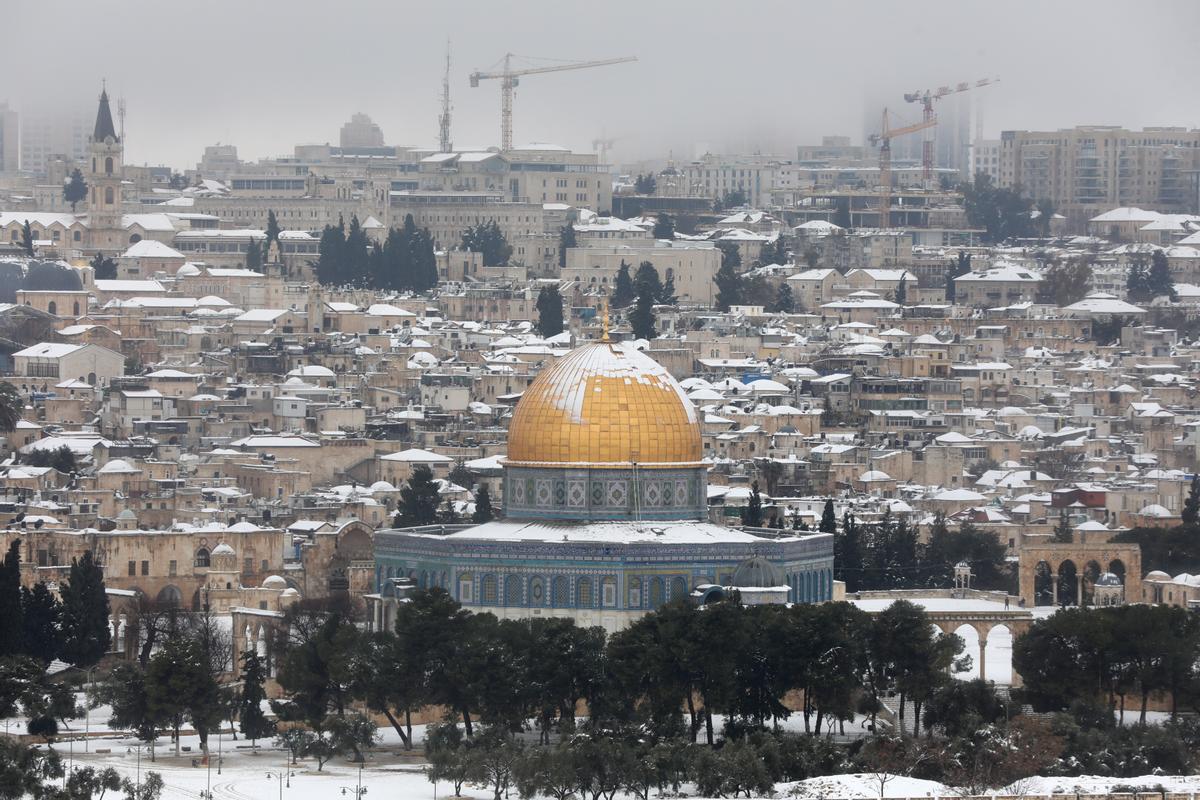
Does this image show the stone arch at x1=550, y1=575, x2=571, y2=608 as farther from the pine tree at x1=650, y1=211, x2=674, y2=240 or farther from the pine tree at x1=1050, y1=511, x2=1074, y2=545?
the pine tree at x1=650, y1=211, x2=674, y2=240

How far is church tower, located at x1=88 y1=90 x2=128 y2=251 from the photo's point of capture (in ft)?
469

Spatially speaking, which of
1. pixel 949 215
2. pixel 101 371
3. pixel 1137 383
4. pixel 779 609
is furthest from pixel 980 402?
pixel 779 609

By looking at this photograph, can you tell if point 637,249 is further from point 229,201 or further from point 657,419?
point 657,419

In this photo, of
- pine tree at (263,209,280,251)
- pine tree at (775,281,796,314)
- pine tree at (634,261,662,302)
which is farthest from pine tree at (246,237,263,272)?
pine tree at (775,281,796,314)

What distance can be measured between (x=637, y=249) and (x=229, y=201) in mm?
19298

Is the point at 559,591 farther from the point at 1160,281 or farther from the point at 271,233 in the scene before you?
the point at 1160,281

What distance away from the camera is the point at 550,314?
12538 cm

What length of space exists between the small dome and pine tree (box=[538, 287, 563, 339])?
59075 mm

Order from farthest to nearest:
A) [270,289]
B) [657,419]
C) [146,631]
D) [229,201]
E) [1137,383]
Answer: [229,201] → [270,289] → [1137,383] → [146,631] → [657,419]

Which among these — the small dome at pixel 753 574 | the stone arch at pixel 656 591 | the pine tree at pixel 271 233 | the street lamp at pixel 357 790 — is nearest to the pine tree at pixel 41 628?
the stone arch at pixel 656 591

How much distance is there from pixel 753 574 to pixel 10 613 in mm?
11280

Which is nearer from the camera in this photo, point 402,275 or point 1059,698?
point 1059,698

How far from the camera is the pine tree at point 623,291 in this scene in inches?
5153

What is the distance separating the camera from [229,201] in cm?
15300
